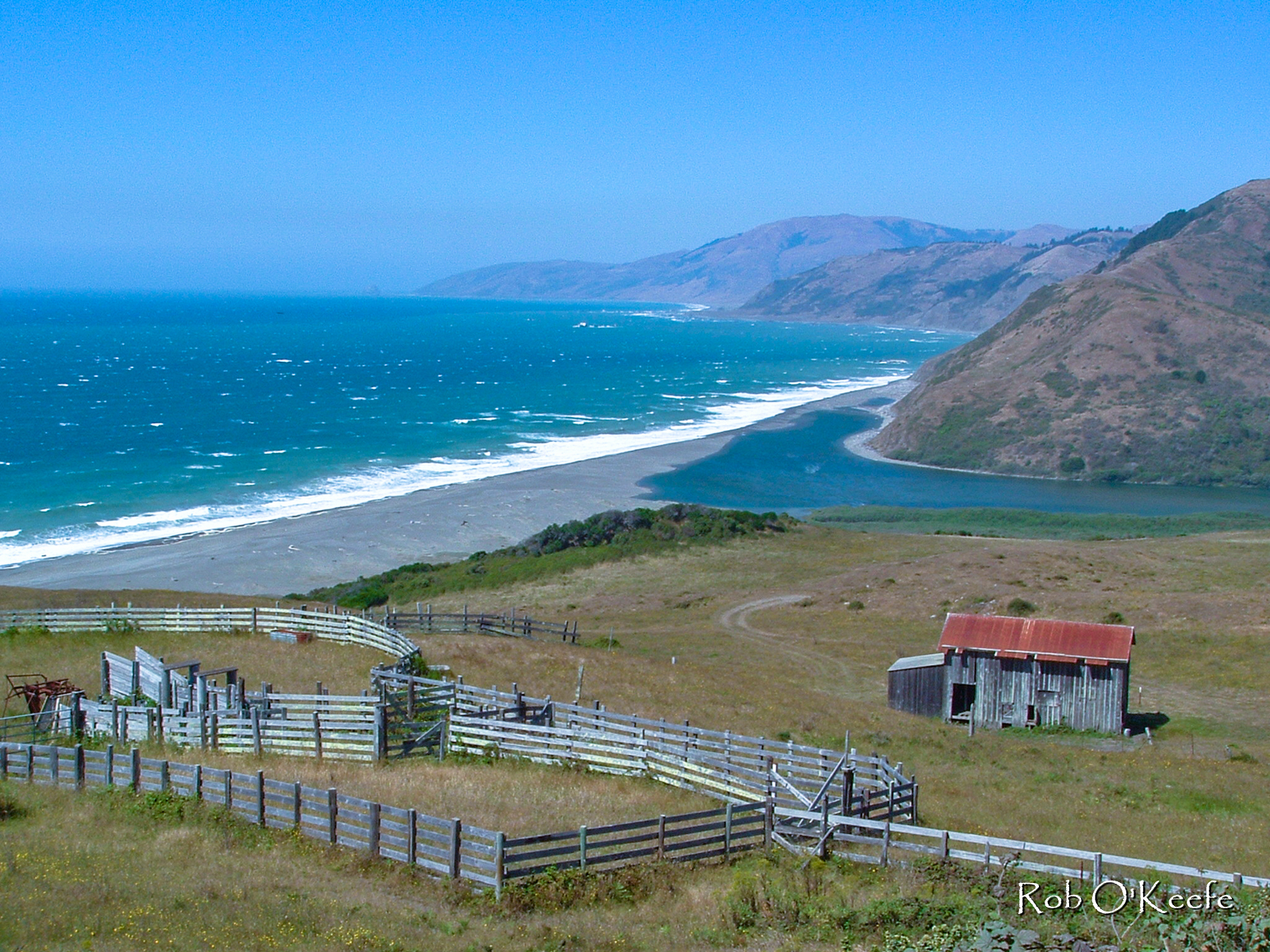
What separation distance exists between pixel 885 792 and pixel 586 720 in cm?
646

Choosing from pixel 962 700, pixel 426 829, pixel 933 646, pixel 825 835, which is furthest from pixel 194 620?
pixel 933 646

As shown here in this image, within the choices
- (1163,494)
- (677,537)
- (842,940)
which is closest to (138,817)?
(842,940)

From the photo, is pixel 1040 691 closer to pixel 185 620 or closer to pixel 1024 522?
pixel 185 620

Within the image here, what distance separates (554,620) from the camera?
47719 millimetres

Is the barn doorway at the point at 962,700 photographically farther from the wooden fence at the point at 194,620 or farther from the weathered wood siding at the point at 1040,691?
the wooden fence at the point at 194,620

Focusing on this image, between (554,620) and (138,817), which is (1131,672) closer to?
(554,620)

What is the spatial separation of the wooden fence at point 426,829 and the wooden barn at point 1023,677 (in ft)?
57.6

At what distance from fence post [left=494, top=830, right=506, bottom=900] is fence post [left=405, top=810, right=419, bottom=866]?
134cm

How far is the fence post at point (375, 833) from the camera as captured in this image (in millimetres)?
15078

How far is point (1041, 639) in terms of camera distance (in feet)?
107

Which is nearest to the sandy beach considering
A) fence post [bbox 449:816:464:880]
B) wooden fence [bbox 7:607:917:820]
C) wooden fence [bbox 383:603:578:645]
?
wooden fence [bbox 383:603:578:645]

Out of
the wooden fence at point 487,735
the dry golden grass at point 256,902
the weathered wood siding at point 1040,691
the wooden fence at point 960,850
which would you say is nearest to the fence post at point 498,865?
the dry golden grass at point 256,902

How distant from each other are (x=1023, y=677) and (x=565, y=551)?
36.1 m

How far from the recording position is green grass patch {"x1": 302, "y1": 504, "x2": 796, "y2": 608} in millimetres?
56094
